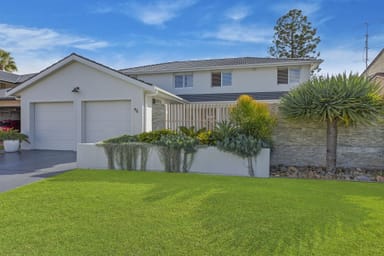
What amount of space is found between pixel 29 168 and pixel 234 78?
13.9 metres

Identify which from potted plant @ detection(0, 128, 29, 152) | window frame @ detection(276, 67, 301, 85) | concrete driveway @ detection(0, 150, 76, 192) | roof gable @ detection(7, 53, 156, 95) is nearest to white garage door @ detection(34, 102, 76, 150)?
potted plant @ detection(0, 128, 29, 152)

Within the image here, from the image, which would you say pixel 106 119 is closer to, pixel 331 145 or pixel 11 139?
pixel 11 139

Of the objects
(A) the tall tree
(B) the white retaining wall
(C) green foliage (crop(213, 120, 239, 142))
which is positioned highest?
(A) the tall tree

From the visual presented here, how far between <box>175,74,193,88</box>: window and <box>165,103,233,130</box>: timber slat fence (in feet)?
25.4

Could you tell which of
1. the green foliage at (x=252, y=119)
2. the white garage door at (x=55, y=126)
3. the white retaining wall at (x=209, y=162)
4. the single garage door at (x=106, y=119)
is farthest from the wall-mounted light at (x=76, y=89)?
the green foliage at (x=252, y=119)

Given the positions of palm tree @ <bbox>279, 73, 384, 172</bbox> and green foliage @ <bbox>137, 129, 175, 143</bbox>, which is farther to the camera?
green foliage @ <bbox>137, 129, 175, 143</bbox>

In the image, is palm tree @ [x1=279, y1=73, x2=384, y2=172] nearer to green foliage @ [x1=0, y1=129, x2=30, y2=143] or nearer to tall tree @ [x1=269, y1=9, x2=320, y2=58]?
green foliage @ [x1=0, y1=129, x2=30, y2=143]

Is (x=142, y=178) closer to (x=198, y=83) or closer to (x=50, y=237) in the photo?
(x=50, y=237)

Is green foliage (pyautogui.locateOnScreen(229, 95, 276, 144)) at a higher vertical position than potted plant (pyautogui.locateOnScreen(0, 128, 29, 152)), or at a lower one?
higher

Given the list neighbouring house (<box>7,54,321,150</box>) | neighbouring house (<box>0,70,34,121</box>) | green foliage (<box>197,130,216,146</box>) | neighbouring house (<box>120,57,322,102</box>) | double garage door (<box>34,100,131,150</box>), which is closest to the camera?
green foliage (<box>197,130,216,146</box>)

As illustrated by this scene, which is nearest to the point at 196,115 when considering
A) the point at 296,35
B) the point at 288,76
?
the point at 288,76

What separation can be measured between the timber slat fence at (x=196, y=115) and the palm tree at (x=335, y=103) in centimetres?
290

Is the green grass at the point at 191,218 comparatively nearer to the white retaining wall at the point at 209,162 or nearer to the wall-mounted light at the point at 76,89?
the white retaining wall at the point at 209,162

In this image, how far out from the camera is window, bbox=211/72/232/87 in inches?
730
